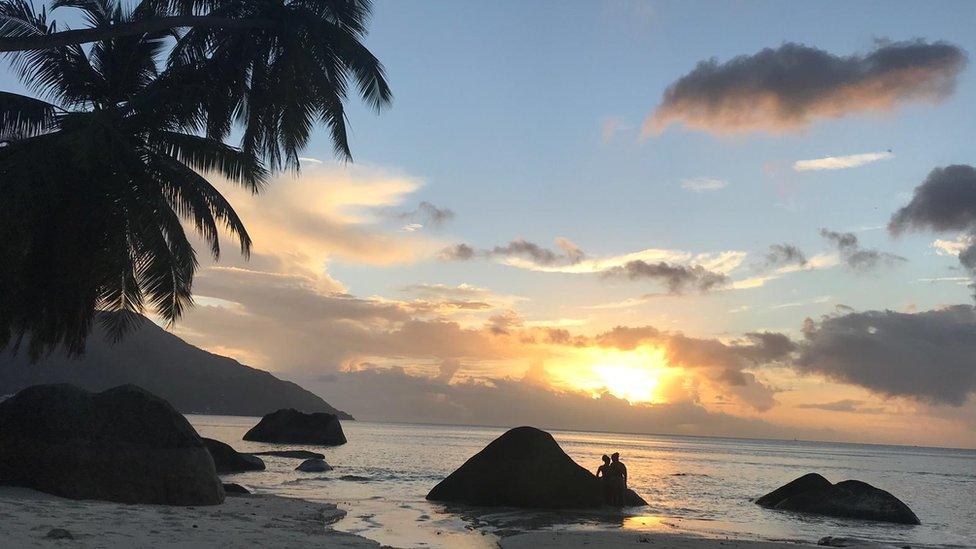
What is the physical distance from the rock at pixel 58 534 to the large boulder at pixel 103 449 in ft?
21.2

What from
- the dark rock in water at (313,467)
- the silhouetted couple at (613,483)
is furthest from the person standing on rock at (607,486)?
the dark rock in water at (313,467)

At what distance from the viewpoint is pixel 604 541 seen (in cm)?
1616

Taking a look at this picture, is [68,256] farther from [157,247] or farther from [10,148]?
[10,148]

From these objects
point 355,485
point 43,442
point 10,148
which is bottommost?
point 355,485

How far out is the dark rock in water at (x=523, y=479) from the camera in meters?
25.2

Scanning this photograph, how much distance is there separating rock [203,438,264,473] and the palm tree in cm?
1485

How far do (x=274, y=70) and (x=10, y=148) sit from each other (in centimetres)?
688

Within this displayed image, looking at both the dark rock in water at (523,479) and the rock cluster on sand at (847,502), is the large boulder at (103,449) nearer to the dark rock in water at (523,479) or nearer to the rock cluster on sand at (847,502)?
the dark rock in water at (523,479)

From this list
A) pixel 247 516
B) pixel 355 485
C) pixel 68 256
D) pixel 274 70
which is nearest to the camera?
pixel 247 516

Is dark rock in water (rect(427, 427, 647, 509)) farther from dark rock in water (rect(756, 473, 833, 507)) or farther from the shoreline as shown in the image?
dark rock in water (rect(756, 473, 833, 507))

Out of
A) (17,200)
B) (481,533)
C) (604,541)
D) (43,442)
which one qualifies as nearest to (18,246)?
(17,200)

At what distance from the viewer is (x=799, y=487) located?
2945cm

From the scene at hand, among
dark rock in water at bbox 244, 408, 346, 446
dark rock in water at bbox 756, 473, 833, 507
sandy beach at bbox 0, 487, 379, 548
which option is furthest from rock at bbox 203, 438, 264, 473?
dark rock in water at bbox 244, 408, 346, 446

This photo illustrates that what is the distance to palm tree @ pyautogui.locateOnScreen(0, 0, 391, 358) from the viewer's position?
17719 millimetres
